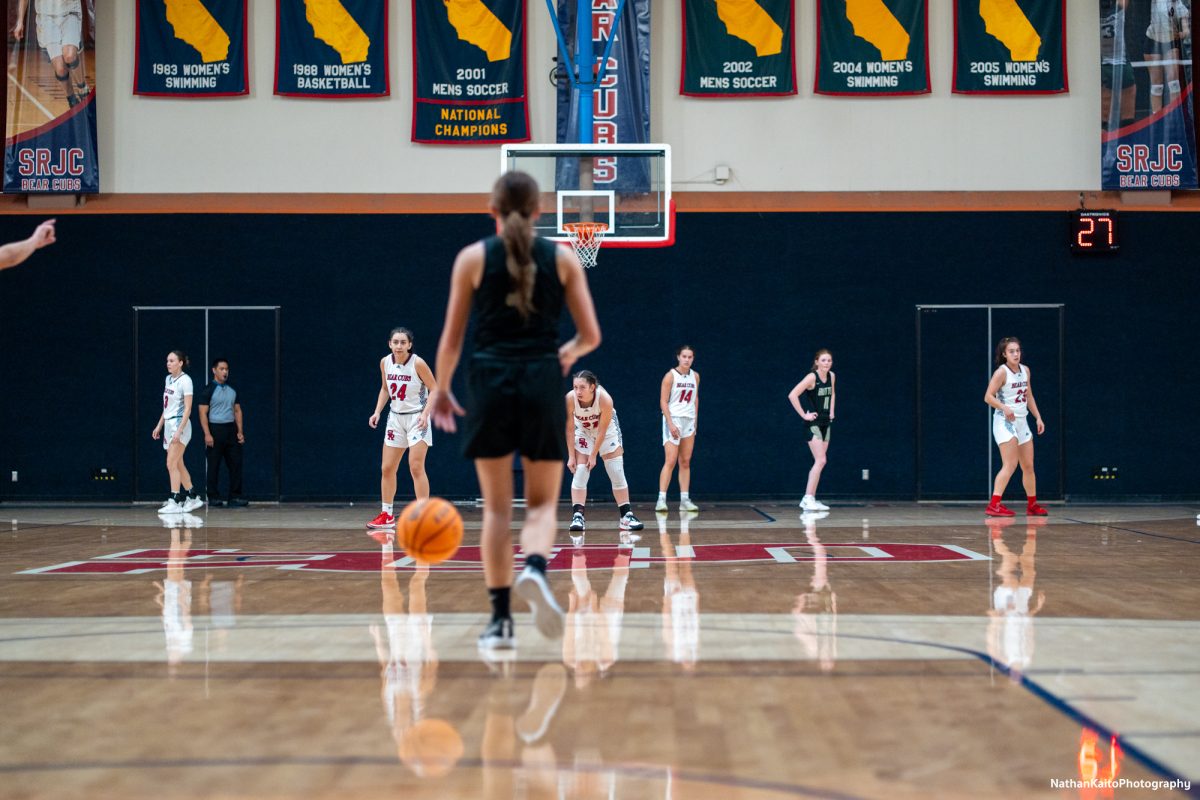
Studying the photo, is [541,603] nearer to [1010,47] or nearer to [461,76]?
[461,76]

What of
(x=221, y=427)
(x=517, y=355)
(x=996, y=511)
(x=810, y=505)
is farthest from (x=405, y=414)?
(x=517, y=355)

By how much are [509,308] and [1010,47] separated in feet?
41.8

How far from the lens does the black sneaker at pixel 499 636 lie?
448cm

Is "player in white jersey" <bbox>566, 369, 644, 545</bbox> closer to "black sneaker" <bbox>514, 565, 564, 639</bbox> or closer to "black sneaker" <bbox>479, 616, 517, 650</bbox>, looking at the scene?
"black sneaker" <bbox>479, 616, 517, 650</bbox>

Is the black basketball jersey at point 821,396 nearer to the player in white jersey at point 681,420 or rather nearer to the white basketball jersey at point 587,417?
the player in white jersey at point 681,420

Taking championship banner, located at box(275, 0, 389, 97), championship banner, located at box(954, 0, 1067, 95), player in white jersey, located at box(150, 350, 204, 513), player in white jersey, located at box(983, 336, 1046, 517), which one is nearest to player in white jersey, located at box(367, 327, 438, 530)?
player in white jersey, located at box(150, 350, 204, 513)

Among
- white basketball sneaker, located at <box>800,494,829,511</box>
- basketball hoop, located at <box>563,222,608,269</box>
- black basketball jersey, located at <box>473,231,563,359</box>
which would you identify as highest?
basketball hoop, located at <box>563,222,608,269</box>

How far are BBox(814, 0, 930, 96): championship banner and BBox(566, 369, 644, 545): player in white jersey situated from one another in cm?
654

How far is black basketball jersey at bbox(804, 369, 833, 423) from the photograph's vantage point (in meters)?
13.4

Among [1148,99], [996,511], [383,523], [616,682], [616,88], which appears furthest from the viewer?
[616,88]

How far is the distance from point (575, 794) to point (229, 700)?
4.86ft

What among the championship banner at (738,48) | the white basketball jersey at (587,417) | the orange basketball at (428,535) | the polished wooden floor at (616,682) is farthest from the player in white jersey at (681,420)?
the orange basketball at (428,535)

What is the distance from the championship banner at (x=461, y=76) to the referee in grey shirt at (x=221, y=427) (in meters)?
4.04

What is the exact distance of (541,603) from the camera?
4.16 metres
